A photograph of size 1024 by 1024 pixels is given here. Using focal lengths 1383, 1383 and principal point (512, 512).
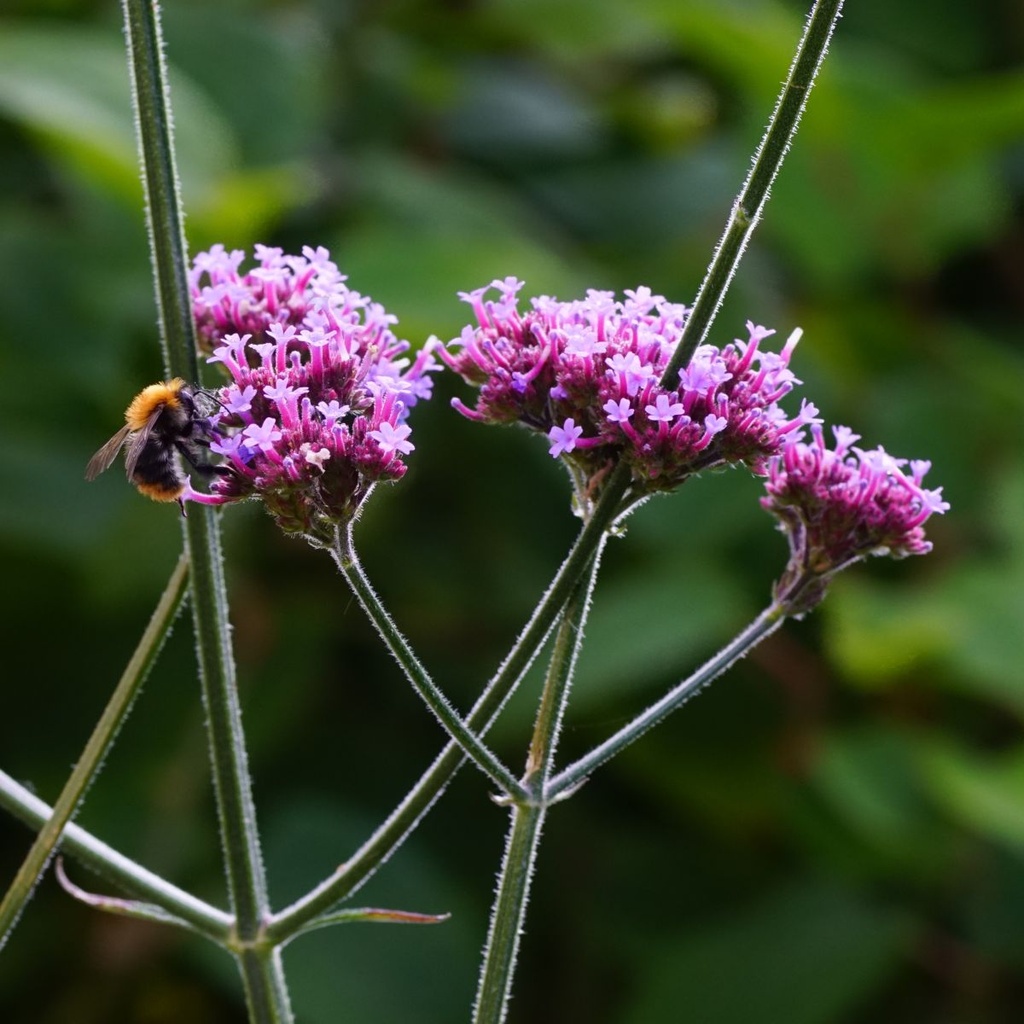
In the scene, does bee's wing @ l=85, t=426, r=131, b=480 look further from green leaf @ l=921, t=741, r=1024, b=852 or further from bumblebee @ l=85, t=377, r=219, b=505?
green leaf @ l=921, t=741, r=1024, b=852

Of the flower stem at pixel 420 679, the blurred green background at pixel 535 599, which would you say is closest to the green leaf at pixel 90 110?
the blurred green background at pixel 535 599

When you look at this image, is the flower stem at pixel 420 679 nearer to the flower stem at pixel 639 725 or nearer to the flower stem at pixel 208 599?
the flower stem at pixel 639 725

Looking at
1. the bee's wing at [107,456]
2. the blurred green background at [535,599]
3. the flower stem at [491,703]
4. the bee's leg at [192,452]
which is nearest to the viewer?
the flower stem at [491,703]

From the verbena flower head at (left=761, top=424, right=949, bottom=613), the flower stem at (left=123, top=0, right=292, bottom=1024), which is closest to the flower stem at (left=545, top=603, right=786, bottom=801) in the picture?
the verbena flower head at (left=761, top=424, right=949, bottom=613)

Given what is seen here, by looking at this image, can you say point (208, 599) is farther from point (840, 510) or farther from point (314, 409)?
point (840, 510)

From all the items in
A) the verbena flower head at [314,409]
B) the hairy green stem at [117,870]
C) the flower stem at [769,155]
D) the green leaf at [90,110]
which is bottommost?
the hairy green stem at [117,870]
